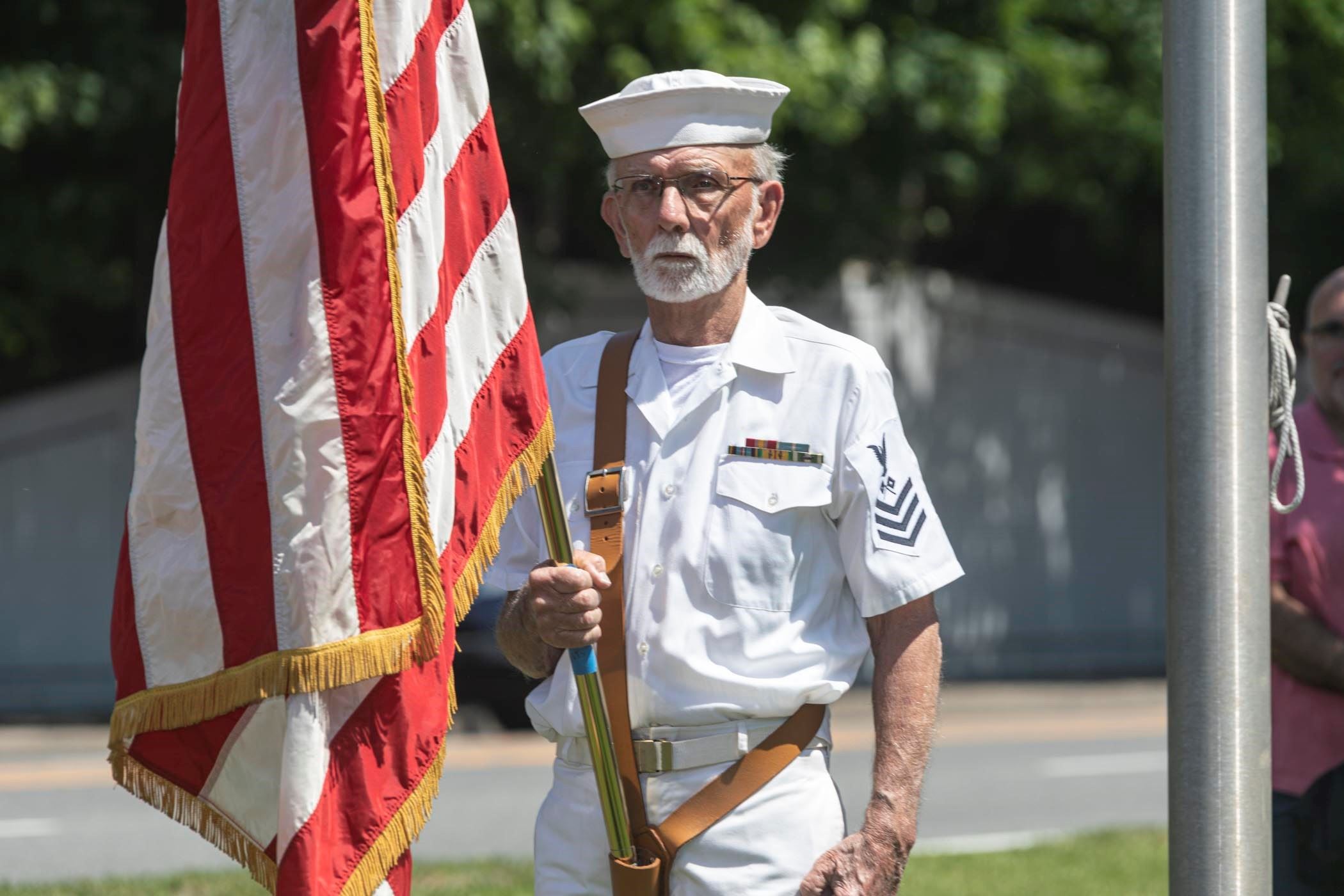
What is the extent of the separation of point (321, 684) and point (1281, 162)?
1509cm

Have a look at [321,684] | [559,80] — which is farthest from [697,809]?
[559,80]

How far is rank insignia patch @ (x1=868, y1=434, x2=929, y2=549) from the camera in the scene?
3.28m

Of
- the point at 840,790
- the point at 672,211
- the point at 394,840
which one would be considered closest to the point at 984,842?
the point at 840,790

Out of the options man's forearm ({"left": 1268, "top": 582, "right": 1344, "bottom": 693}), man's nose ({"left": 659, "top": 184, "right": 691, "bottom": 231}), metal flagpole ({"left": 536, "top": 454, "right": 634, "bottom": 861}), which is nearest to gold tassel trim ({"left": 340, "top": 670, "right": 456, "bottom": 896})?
metal flagpole ({"left": 536, "top": 454, "right": 634, "bottom": 861})

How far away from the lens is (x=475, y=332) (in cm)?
327

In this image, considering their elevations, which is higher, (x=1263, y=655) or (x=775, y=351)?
(x=775, y=351)

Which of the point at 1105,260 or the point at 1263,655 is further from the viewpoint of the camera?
the point at 1105,260

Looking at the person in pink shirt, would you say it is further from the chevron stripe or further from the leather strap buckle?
the leather strap buckle

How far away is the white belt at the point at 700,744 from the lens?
325cm

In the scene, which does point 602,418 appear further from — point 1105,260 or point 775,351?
point 1105,260

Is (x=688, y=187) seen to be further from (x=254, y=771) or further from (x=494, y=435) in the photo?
(x=254, y=771)

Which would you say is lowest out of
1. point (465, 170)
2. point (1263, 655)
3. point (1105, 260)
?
point (1263, 655)

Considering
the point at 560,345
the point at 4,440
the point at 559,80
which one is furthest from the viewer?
the point at 4,440

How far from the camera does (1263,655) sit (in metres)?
3.17
